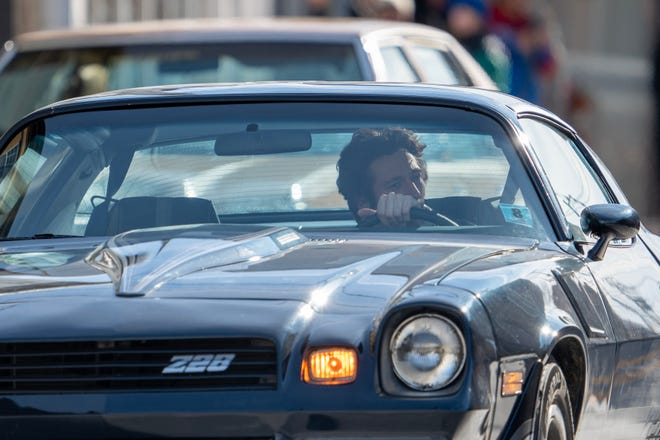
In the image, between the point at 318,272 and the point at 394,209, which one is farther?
the point at 394,209

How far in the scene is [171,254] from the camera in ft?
15.3

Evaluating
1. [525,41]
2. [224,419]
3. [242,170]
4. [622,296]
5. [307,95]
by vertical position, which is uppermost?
[307,95]

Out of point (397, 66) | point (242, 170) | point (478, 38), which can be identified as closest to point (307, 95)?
point (242, 170)

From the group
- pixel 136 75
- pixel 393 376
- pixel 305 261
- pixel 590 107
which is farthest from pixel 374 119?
pixel 590 107

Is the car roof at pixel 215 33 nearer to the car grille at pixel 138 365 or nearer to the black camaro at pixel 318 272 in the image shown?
the black camaro at pixel 318 272

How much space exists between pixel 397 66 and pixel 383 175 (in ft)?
14.6

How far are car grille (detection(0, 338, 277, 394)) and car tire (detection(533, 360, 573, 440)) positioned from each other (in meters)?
0.65

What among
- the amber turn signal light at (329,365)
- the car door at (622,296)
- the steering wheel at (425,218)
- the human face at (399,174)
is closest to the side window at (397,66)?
the car door at (622,296)

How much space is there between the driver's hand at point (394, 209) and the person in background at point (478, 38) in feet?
29.8

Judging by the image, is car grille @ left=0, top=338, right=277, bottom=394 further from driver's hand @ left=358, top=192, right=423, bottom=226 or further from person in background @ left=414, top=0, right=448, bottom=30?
person in background @ left=414, top=0, right=448, bottom=30

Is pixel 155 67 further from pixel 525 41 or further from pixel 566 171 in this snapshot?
pixel 525 41

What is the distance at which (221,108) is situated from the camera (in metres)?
5.65

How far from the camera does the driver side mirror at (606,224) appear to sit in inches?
208

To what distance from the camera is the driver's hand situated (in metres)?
5.27
